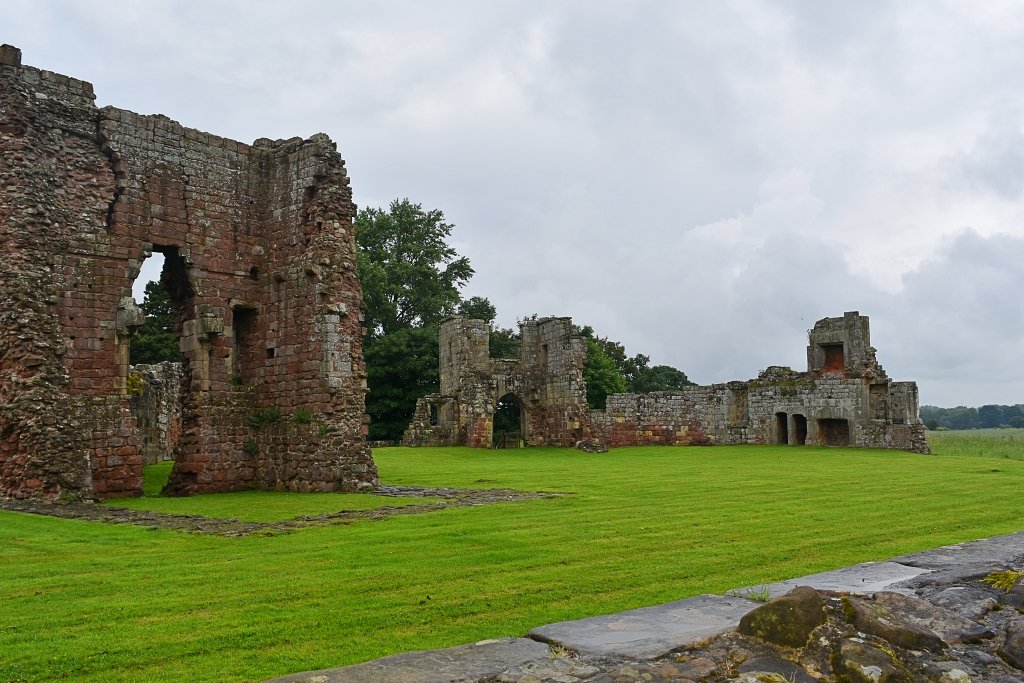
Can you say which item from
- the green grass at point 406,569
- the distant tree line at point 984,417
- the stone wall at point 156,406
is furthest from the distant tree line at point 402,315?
the distant tree line at point 984,417

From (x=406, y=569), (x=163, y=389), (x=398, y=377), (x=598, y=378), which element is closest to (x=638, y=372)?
(x=598, y=378)

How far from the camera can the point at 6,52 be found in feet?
42.9

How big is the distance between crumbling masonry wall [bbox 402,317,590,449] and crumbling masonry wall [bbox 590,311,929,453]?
2070 mm

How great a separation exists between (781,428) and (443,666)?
29695 mm

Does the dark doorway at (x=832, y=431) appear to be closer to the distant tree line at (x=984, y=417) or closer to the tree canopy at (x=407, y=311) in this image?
the tree canopy at (x=407, y=311)

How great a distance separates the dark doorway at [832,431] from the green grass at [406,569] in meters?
18.1

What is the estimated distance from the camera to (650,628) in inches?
151

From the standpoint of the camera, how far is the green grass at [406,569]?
14.8 feet

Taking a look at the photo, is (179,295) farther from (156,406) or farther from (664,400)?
(664,400)

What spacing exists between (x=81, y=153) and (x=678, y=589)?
470 inches

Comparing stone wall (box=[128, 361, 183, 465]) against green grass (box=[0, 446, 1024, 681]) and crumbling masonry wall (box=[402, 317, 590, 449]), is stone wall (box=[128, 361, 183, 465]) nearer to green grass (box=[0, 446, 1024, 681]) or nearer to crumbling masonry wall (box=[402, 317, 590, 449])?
crumbling masonry wall (box=[402, 317, 590, 449])

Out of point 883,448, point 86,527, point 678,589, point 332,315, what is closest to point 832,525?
point 678,589

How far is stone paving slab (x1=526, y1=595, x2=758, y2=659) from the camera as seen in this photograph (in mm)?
3531

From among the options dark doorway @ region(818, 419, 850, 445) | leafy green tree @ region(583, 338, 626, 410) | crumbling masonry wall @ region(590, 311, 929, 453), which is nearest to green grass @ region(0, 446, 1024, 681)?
crumbling masonry wall @ region(590, 311, 929, 453)
